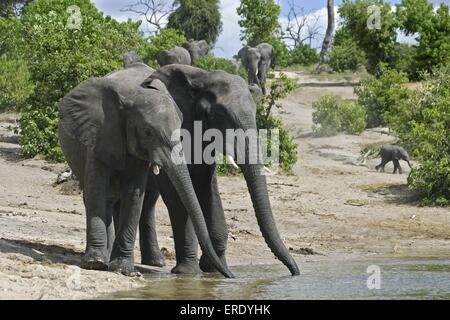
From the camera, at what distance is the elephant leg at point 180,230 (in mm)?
10586

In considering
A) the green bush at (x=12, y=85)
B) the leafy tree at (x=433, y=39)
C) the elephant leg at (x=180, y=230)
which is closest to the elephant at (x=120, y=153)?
the elephant leg at (x=180, y=230)

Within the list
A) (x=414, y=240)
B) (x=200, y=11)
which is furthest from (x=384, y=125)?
(x=200, y=11)

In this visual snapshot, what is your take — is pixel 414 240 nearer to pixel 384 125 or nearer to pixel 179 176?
pixel 179 176

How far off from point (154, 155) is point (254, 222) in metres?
5.56

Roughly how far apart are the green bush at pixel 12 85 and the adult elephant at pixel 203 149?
16445mm

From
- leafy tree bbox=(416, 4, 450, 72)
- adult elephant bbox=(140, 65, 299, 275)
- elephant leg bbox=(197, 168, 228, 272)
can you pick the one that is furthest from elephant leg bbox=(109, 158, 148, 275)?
leafy tree bbox=(416, 4, 450, 72)

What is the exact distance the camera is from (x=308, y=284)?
32.7 feet

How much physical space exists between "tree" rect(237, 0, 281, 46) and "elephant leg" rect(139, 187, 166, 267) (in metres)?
21.1

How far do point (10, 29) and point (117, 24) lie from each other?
6.21m

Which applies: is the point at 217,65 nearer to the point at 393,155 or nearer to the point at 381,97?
the point at 381,97

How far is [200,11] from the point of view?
50.8 m

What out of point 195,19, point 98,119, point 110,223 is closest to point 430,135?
point 110,223

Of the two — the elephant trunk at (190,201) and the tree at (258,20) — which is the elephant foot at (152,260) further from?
the tree at (258,20)
